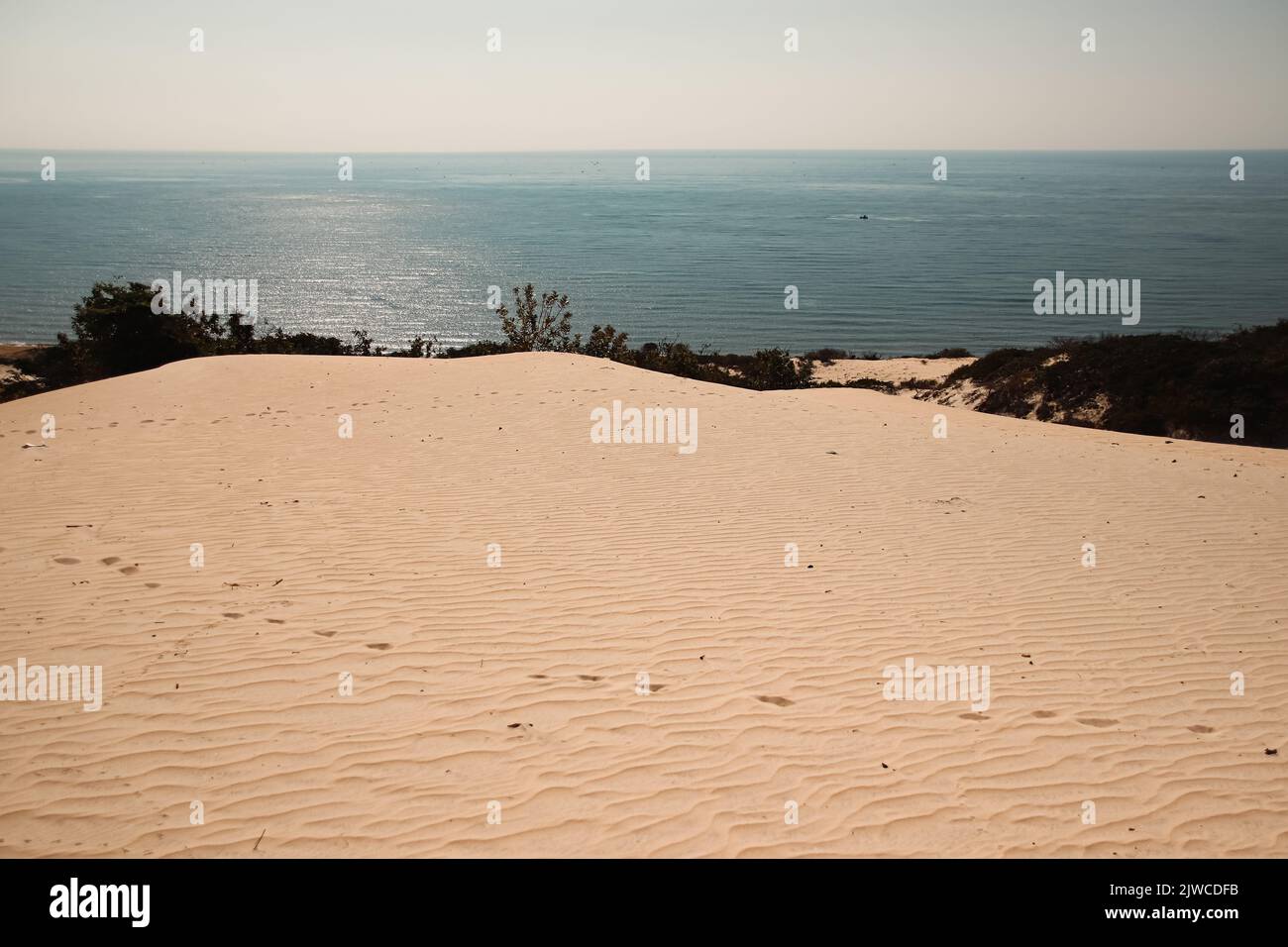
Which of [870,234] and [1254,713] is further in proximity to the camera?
[870,234]

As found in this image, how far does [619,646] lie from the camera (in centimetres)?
753

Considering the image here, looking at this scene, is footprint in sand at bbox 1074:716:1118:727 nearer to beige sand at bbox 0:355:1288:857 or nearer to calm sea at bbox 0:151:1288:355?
beige sand at bbox 0:355:1288:857

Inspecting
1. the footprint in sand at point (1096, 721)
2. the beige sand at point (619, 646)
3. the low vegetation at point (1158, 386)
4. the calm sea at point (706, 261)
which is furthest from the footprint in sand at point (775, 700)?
the calm sea at point (706, 261)

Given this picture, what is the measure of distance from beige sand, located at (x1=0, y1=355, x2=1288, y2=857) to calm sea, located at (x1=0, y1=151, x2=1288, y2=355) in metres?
39.9

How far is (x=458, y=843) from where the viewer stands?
498 centimetres

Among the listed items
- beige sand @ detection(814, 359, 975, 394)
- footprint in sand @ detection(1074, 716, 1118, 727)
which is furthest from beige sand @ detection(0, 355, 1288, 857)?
beige sand @ detection(814, 359, 975, 394)

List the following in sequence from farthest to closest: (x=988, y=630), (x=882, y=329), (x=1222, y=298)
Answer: (x=1222, y=298) → (x=882, y=329) → (x=988, y=630)

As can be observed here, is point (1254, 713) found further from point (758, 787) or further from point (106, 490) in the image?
point (106, 490)

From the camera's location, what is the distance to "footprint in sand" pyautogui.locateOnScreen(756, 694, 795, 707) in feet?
21.9

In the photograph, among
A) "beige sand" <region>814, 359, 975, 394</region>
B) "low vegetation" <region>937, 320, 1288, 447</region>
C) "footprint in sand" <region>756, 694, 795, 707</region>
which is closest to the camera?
"footprint in sand" <region>756, 694, 795, 707</region>

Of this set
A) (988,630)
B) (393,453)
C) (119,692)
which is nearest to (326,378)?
(393,453)

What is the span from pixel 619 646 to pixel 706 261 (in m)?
80.0

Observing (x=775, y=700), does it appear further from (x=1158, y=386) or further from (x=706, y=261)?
(x=706, y=261)
